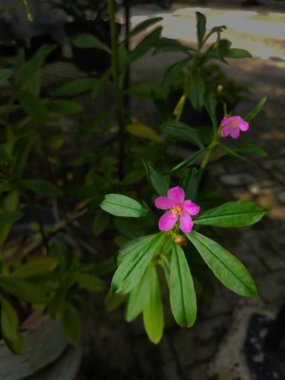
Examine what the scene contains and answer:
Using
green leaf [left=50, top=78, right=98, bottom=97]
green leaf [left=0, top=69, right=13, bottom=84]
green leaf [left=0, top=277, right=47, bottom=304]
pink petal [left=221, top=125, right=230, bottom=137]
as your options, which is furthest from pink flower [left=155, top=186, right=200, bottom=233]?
green leaf [left=50, top=78, right=98, bottom=97]

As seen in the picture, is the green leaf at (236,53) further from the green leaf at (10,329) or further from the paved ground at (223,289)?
the green leaf at (10,329)

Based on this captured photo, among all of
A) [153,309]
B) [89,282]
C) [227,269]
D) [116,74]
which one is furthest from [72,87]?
[227,269]

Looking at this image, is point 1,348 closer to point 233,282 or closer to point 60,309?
point 60,309

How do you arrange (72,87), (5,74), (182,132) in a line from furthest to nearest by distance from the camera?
(72,87) → (182,132) → (5,74)

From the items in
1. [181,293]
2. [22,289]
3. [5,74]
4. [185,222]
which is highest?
[5,74]

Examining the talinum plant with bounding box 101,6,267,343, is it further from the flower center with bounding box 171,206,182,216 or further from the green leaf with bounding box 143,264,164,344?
the green leaf with bounding box 143,264,164,344

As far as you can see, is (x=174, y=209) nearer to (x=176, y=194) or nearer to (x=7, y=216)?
(x=176, y=194)
